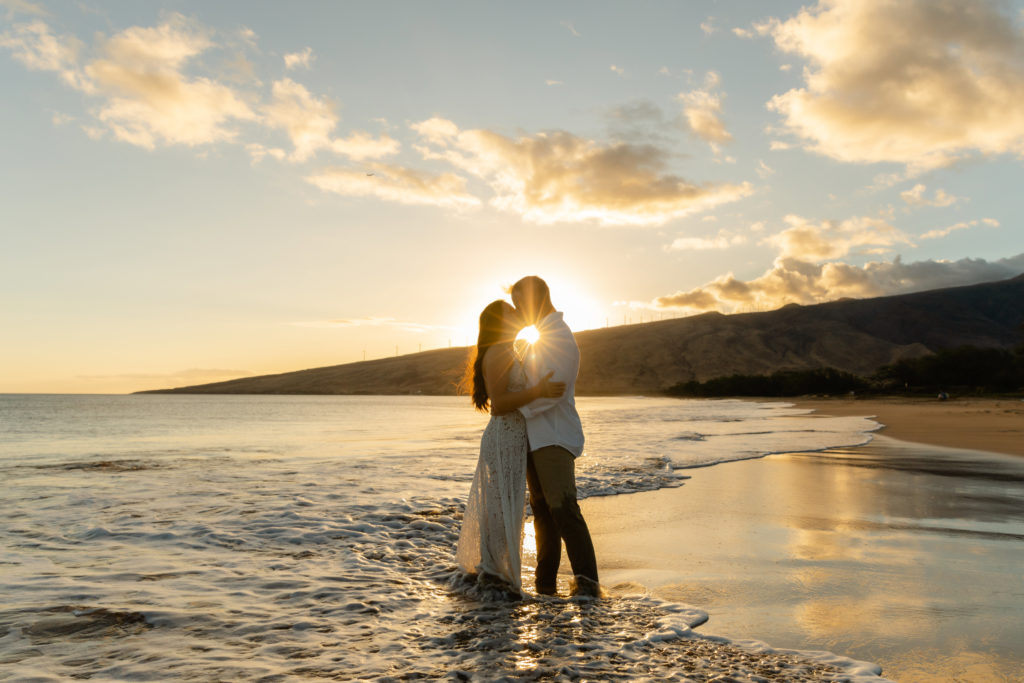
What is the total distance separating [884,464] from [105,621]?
44.4 ft

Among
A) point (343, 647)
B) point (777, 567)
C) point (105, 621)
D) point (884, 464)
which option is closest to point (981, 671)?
point (777, 567)

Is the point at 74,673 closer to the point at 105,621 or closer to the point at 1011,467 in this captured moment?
the point at 105,621

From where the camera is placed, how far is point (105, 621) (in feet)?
14.4

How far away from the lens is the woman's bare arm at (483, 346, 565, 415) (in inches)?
181

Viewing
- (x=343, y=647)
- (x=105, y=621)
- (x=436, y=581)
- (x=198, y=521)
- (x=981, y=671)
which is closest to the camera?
(x=981, y=671)

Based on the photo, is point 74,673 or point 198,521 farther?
point 198,521

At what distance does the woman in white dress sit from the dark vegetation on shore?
73.3 m

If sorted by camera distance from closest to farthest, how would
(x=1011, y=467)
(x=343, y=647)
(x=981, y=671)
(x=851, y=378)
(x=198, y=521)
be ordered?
(x=981, y=671)
(x=343, y=647)
(x=198, y=521)
(x=1011, y=467)
(x=851, y=378)

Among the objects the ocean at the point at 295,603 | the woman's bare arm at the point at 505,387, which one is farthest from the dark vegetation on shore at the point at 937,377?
the woman's bare arm at the point at 505,387

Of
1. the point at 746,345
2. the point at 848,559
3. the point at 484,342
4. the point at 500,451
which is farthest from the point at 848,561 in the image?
the point at 746,345

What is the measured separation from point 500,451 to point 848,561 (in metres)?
Answer: 3.36

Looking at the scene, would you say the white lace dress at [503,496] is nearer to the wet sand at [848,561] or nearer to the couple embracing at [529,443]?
the couple embracing at [529,443]

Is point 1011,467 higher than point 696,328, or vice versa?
point 696,328

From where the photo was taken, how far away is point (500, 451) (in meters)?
4.94
